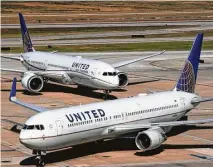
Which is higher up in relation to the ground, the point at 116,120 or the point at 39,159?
the point at 116,120

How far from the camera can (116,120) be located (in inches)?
1938

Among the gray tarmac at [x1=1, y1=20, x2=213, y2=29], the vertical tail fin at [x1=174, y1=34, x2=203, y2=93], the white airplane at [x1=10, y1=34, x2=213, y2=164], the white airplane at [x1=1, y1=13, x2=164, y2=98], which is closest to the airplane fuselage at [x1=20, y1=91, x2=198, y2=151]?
the white airplane at [x1=10, y1=34, x2=213, y2=164]

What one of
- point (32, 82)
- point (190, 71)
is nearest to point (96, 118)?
point (190, 71)

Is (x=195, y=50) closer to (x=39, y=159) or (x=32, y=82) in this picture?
(x=39, y=159)

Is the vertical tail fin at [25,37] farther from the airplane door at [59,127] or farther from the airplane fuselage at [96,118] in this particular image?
the airplane door at [59,127]

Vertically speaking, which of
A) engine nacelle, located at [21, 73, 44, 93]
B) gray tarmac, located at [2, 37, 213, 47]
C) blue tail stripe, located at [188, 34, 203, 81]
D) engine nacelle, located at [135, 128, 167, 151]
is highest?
gray tarmac, located at [2, 37, 213, 47]

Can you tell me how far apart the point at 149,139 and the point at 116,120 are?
3.12m

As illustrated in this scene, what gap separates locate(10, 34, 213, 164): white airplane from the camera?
44.1m

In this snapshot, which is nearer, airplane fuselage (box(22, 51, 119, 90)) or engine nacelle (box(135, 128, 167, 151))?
engine nacelle (box(135, 128, 167, 151))

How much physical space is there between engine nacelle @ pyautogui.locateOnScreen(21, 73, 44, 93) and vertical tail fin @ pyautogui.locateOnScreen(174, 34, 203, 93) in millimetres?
25001

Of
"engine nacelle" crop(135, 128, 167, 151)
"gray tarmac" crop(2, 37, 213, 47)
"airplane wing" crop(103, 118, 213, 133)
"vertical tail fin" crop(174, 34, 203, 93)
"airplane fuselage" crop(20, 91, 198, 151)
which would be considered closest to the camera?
"airplane fuselage" crop(20, 91, 198, 151)

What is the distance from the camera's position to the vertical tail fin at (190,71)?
56.6 meters

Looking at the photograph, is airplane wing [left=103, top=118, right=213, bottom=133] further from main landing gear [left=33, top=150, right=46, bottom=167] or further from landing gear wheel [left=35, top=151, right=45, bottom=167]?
landing gear wheel [left=35, top=151, right=45, bottom=167]

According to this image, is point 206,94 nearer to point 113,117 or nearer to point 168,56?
point 113,117
